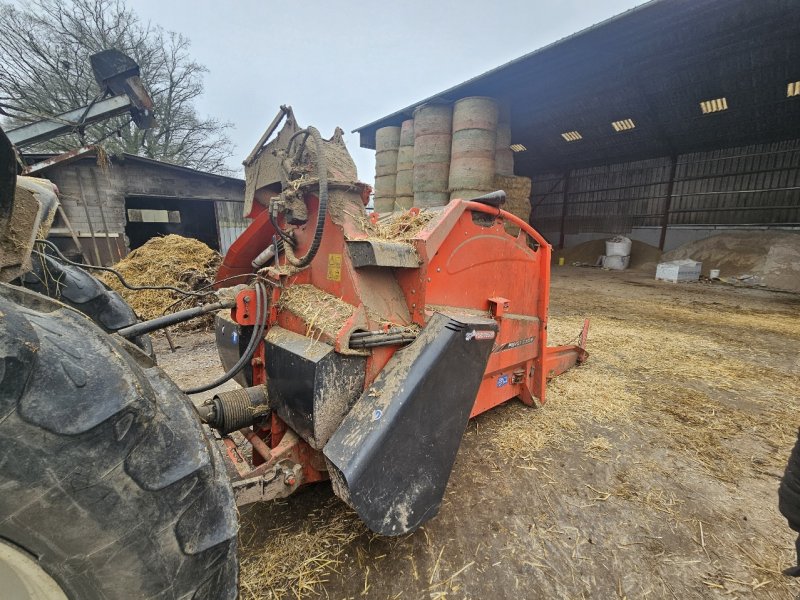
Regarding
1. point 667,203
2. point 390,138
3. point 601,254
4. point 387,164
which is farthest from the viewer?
point 601,254

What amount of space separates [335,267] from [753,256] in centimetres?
1773

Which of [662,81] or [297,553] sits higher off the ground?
[662,81]

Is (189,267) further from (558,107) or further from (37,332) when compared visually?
(558,107)

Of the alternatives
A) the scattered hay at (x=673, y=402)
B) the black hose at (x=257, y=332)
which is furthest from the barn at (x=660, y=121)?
the black hose at (x=257, y=332)

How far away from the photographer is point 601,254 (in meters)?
19.2

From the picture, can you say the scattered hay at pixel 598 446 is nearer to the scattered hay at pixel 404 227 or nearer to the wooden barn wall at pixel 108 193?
the scattered hay at pixel 404 227

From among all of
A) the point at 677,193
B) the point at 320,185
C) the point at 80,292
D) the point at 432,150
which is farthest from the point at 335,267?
the point at 677,193

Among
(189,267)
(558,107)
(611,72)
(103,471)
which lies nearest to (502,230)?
(103,471)

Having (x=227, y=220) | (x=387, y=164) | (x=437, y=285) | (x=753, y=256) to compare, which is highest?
(x=387, y=164)

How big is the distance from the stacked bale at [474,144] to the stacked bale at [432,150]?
54cm

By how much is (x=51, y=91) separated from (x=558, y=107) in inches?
766

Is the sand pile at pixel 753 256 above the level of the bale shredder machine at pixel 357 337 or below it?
below

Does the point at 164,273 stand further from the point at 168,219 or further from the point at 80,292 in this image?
the point at 168,219

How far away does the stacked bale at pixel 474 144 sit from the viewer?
10.0 meters
